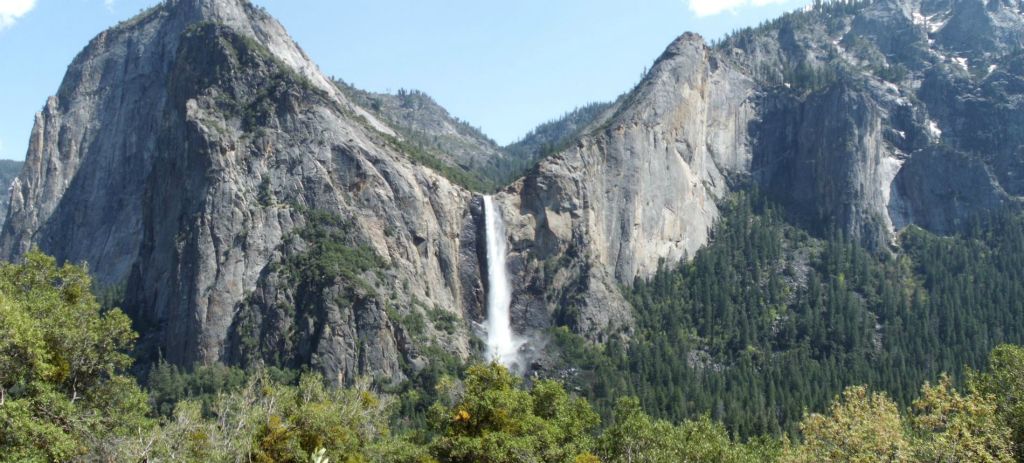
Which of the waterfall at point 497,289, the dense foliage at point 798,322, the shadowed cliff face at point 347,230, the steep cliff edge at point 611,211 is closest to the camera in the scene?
the dense foliage at point 798,322

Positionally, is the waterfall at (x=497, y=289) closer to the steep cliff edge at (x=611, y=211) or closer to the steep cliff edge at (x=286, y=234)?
the steep cliff edge at (x=611, y=211)

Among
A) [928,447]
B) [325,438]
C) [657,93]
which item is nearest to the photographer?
[928,447]

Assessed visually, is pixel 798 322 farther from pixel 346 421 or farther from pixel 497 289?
pixel 346 421

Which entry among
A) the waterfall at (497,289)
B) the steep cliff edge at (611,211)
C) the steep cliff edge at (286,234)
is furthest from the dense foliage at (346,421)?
the steep cliff edge at (611,211)

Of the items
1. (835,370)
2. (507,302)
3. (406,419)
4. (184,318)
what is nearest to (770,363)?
(835,370)

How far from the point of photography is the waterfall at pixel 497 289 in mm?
158875

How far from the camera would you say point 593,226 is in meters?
172

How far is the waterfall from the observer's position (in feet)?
521

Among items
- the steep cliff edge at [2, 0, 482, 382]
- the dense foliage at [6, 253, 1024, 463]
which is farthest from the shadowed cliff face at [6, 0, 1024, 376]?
the dense foliage at [6, 253, 1024, 463]

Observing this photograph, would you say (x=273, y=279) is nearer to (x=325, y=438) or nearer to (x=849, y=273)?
(x=325, y=438)

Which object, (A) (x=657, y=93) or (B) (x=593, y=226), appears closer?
(B) (x=593, y=226)

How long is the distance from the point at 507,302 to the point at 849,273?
65.1m

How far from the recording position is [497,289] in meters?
165

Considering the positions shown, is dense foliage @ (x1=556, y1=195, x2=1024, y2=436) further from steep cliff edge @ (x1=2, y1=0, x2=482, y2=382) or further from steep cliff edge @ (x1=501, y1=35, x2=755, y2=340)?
steep cliff edge @ (x1=2, y1=0, x2=482, y2=382)
